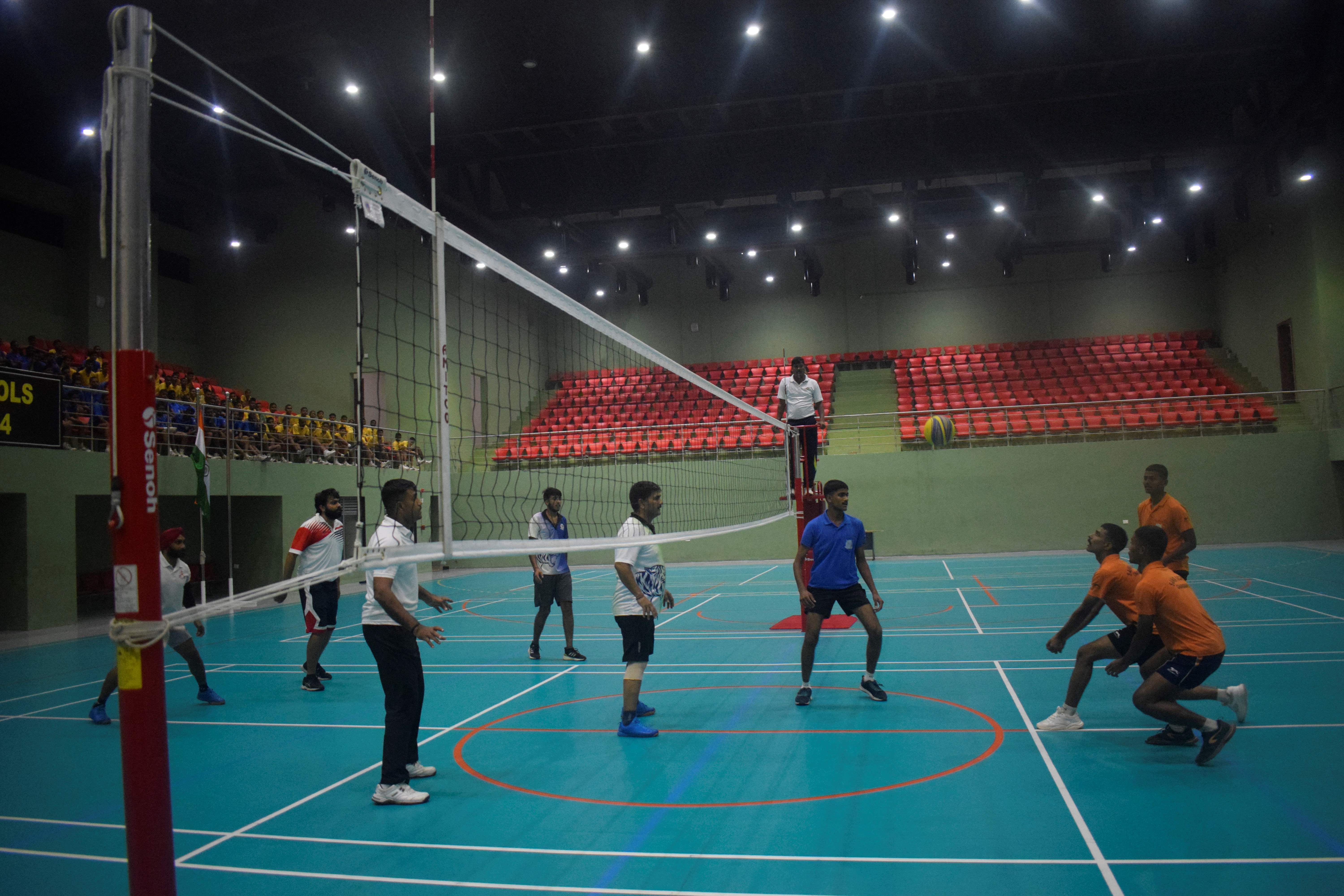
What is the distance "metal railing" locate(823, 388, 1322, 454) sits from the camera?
19266 mm

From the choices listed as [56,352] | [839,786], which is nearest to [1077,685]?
[839,786]

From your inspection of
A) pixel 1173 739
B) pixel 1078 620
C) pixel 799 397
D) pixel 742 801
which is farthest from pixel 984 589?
pixel 742 801

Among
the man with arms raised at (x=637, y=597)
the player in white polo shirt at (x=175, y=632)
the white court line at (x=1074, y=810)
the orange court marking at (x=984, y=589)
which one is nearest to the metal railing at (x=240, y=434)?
the player in white polo shirt at (x=175, y=632)

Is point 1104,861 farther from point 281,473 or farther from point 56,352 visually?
point 56,352

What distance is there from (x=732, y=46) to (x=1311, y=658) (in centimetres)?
1217

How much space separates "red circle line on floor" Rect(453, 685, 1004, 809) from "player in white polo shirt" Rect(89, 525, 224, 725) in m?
2.30

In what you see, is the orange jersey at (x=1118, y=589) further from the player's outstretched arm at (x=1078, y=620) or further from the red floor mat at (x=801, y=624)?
the red floor mat at (x=801, y=624)

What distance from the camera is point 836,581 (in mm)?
6777

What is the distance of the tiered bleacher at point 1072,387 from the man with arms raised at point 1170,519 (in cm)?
1199

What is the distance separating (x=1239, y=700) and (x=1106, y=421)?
54.2 ft

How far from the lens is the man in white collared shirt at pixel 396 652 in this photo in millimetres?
4512

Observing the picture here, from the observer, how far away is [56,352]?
15266mm

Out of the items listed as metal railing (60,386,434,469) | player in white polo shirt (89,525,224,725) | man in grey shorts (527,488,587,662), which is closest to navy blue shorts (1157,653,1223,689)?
man in grey shorts (527,488,587,662)

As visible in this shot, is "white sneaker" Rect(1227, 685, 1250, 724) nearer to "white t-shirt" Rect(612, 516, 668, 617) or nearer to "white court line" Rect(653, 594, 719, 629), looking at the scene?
"white t-shirt" Rect(612, 516, 668, 617)
